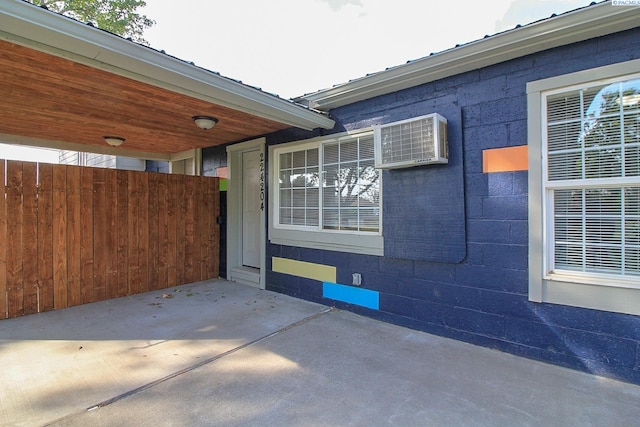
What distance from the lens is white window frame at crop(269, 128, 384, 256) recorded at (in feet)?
12.5

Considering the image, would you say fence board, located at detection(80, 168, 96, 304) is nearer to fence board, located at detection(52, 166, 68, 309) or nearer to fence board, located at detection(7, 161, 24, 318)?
fence board, located at detection(52, 166, 68, 309)

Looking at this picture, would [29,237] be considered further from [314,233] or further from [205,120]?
[314,233]

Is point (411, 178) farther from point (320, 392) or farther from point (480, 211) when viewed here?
point (320, 392)

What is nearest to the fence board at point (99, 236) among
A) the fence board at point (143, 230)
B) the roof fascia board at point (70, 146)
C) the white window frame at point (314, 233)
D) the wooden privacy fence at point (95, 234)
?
the wooden privacy fence at point (95, 234)

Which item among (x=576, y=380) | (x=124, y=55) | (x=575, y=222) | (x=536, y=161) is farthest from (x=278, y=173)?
(x=576, y=380)

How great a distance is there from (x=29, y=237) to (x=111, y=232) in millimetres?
868

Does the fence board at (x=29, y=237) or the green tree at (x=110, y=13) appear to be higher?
the green tree at (x=110, y=13)

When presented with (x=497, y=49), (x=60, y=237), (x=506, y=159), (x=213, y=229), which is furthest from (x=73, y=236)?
(x=497, y=49)

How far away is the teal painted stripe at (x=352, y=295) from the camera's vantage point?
3.77 m

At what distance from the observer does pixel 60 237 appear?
163 inches

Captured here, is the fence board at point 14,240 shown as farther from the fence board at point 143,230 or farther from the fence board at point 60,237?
the fence board at point 143,230

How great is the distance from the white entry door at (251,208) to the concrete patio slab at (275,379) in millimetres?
2104

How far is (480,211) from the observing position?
302 cm

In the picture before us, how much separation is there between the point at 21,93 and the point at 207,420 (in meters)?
3.49
